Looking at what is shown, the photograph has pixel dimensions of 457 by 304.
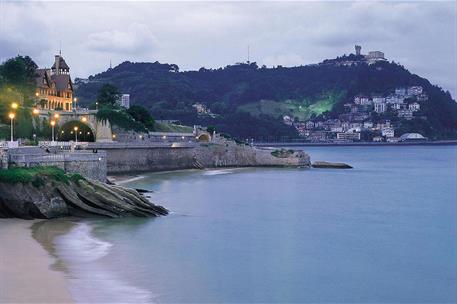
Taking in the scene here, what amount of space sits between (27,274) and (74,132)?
52535mm

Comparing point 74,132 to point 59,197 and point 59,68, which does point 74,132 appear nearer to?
point 59,68

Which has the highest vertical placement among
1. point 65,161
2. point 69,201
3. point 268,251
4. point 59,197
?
point 65,161

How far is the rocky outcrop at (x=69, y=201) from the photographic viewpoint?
112 feet

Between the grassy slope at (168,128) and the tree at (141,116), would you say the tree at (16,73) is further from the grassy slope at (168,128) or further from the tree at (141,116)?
the grassy slope at (168,128)

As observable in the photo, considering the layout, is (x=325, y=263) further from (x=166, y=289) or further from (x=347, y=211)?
(x=347, y=211)

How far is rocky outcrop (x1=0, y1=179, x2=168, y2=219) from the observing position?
1341 inches

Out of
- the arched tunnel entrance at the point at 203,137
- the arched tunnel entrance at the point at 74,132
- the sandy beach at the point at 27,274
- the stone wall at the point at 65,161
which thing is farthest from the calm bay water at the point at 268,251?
the arched tunnel entrance at the point at 203,137

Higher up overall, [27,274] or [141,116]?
[141,116]

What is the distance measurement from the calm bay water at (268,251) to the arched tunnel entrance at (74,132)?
71.4 feet

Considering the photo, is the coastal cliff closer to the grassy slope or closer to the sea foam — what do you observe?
the sea foam

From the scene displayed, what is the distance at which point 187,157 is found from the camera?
3435 inches

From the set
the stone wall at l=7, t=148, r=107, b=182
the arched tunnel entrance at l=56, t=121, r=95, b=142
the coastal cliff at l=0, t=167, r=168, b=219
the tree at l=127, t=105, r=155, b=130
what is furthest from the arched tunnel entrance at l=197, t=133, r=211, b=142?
the coastal cliff at l=0, t=167, r=168, b=219

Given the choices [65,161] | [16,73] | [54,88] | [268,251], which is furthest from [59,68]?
[268,251]

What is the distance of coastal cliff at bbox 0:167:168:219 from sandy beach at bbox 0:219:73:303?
4337 mm
